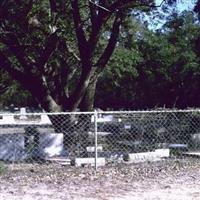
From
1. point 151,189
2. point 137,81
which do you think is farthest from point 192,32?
point 151,189

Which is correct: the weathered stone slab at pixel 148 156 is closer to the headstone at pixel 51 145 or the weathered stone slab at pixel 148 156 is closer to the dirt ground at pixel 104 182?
the dirt ground at pixel 104 182

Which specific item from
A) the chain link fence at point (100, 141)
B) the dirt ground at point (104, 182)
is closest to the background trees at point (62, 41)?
the chain link fence at point (100, 141)

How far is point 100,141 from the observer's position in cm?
1906

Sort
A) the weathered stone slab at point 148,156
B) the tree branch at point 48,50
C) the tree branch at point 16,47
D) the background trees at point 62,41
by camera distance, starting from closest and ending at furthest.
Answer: the weathered stone slab at point 148,156 < the background trees at point 62,41 < the tree branch at point 16,47 < the tree branch at point 48,50

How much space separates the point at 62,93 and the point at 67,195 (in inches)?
360

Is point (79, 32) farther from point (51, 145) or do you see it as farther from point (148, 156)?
point (148, 156)

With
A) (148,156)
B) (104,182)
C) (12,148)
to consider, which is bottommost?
(104,182)

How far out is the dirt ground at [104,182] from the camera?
9.20m

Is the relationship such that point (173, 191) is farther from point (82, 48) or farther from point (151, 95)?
point (151, 95)

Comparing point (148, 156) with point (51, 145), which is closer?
point (148, 156)

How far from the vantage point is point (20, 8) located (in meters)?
16.8

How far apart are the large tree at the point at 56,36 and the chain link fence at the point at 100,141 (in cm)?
114

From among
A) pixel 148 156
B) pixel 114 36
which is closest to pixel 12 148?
pixel 148 156

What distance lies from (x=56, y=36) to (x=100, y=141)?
12.8ft
